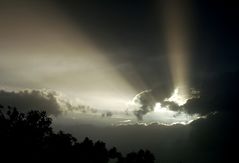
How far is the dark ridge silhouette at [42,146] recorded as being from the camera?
295ft

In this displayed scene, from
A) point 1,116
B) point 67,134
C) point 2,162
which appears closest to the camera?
point 2,162

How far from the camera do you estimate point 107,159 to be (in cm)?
9956

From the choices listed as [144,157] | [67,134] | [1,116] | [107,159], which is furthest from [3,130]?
[144,157]

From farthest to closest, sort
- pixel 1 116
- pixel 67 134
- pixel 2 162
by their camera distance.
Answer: pixel 67 134, pixel 1 116, pixel 2 162

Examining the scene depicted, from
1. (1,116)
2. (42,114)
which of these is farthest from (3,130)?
(42,114)

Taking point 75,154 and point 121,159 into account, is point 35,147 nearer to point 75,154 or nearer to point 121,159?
point 75,154

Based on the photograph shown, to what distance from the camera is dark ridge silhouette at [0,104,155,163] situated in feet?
295

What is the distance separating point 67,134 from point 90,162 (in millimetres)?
8651

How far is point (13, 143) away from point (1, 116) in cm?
670

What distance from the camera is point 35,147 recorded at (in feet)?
306

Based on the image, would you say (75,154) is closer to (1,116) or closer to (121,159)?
(121,159)

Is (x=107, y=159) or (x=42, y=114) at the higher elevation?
(x=42, y=114)

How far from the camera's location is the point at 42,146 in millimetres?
94938

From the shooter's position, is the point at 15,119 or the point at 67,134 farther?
the point at 67,134
